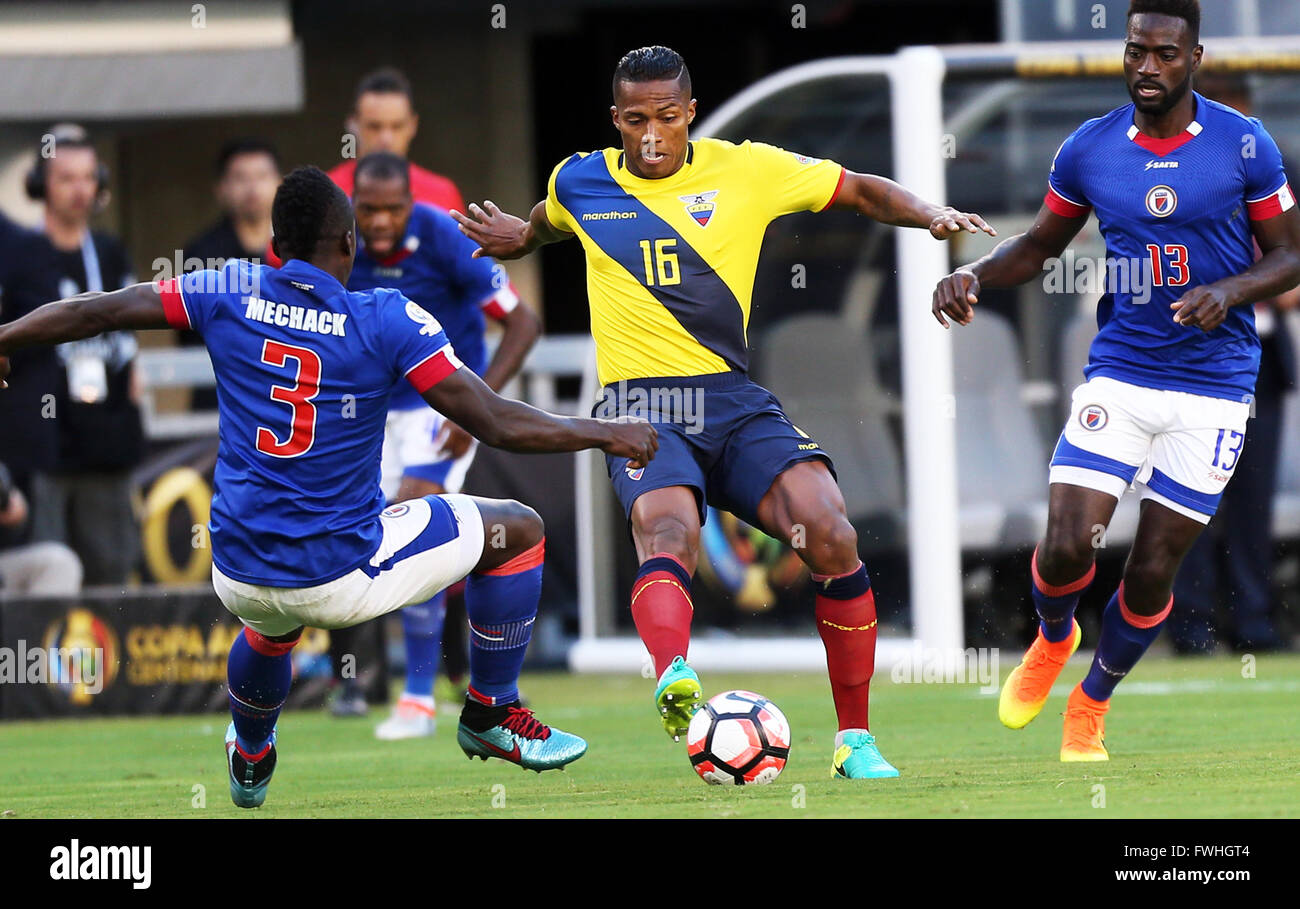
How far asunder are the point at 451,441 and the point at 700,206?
270cm

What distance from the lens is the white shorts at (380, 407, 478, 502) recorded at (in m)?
9.62

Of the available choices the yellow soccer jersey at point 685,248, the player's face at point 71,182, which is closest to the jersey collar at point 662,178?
the yellow soccer jersey at point 685,248

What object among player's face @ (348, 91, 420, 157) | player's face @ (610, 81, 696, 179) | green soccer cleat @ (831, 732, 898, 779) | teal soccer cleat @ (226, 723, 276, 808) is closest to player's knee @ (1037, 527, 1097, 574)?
green soccer cleat @ (831, 732, 898, 779)

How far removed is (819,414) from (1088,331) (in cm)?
198

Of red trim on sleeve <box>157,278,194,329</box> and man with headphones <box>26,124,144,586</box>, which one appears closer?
red trim on sleeve <box>157,278,194,329</box>

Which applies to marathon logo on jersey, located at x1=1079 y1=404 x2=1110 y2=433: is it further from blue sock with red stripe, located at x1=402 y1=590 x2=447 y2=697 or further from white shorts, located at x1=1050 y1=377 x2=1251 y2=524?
blue sock with red stripe, located at x1=402 y1=590 x2=447 y2=697

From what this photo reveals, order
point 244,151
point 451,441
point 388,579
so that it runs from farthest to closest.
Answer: point 244,151 < point 451,441 < point 388,579

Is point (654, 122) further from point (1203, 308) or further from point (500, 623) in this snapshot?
point (1203, 308)

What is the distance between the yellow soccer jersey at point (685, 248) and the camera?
7.04 m

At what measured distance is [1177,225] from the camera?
282 inches

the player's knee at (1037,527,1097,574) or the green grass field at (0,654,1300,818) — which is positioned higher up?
the player's knee at (1037,527,1097,574)

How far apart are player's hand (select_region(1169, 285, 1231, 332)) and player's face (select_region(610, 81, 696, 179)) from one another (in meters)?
1.73

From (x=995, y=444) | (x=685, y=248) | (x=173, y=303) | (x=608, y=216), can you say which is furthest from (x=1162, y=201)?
(x=995, y=444)

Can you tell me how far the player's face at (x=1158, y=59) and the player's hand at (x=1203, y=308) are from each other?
2.30 ft
